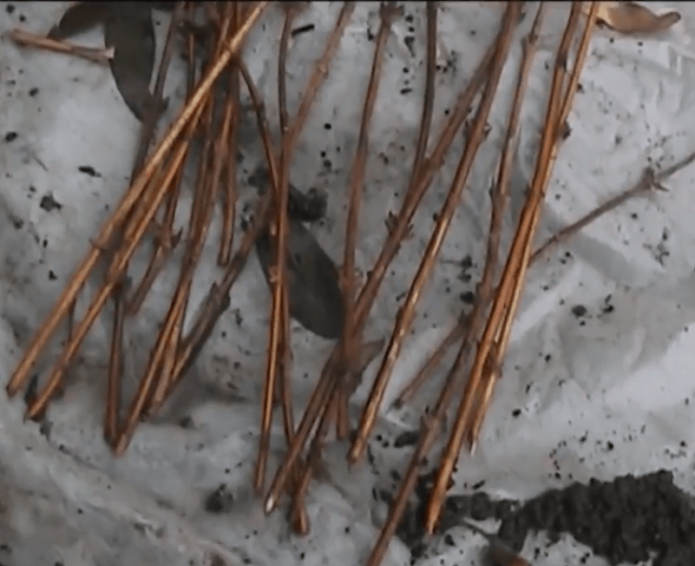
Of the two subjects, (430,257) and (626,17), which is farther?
(626,17)

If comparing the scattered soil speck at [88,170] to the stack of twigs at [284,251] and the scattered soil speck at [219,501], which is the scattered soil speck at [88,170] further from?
the scattered soil speck at [219,501]

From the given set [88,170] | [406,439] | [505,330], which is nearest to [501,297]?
[505,330]

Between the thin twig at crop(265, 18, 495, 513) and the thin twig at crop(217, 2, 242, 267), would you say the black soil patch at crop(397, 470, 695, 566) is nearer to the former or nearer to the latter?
the thin twig at crop(265, 18, 495, 513)

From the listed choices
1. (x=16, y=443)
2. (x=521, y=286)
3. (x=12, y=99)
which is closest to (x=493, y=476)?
(x=521, y=286)

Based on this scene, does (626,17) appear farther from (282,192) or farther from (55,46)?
(55,46)

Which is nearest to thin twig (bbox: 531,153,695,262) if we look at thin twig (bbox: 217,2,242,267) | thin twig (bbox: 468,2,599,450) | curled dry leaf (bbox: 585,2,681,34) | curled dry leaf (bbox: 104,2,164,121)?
thin twig (bbox: 468,2,599,450)
